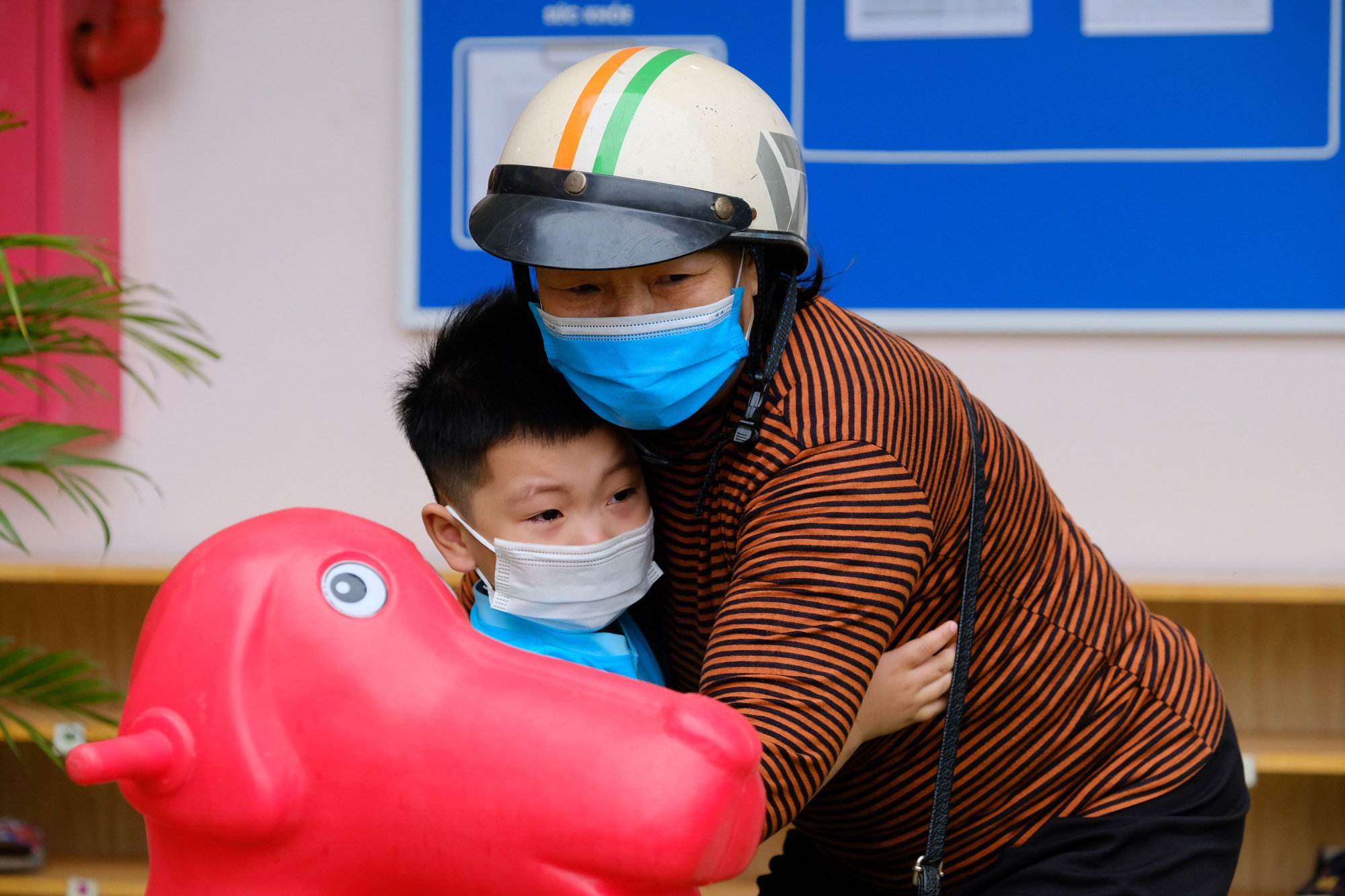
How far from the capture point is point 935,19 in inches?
112

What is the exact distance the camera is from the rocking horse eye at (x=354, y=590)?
774 mm

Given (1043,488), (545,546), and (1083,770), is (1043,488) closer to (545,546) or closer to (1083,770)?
(1083,770)

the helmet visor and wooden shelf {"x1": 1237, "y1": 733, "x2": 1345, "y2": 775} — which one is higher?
the helmet visor

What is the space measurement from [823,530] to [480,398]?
18.3 inches

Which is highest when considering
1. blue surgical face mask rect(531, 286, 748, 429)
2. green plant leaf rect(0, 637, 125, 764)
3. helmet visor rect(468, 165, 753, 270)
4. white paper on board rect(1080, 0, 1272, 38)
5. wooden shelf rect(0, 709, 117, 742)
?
white paper on board rect(1080, 0, 1272, 38)

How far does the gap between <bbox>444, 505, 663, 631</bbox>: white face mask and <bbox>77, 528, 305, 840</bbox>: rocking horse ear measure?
1.45 ft

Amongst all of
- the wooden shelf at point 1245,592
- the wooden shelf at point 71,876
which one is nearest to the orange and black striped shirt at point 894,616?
the wooden shelf at point 1245,592

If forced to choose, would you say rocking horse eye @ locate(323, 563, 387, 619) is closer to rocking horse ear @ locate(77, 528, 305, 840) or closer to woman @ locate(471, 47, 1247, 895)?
rocking horse ear @ locate(77, 528, 305, 840)

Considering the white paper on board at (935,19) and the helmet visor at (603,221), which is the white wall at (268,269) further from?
the helmet visor at (603,221)

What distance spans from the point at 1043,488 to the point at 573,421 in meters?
0.51

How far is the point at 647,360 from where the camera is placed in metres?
1.08

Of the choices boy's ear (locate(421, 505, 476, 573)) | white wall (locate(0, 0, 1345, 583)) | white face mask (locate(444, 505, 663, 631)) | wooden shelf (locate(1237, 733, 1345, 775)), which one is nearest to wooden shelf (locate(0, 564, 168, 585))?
white wall (locate(0, 0, 1345, 583))

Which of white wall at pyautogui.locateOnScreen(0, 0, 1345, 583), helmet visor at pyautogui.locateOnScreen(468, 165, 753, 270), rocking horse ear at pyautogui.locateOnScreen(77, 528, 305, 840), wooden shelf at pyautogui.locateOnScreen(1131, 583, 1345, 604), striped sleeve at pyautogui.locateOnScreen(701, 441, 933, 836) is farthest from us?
white wall at pyautogui.locateOnScreen(0, 0, 1345, 583)

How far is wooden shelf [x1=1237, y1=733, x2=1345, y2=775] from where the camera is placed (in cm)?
260
